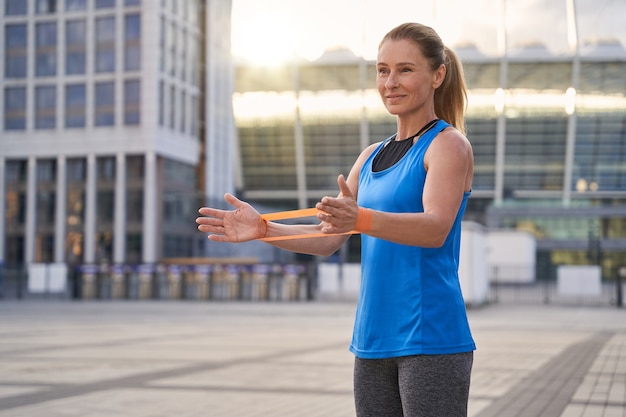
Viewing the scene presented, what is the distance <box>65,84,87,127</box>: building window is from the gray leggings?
58.4 meters

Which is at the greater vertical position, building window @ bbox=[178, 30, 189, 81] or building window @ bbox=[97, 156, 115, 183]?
building window @ bbox=[178, 30, 189, 81]

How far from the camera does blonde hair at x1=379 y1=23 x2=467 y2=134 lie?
2.87 m

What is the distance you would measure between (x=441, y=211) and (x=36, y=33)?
6086 centimetres

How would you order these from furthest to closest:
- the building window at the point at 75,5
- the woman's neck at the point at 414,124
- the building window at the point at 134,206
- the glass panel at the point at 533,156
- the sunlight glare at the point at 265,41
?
the glass panel at the point at 533,156, the sunlight glare at the point at 265,41, the building window at the point at 75,5, the building window at the point at 134,206, the woman's neck at the point at 414,124

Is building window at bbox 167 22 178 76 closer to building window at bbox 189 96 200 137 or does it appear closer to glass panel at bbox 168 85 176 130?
glass panel at bbox 168 85 176 130

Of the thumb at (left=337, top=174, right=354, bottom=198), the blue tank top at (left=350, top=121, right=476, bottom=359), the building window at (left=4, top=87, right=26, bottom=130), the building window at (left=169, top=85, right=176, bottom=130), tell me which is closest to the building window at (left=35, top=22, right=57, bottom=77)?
the building window at (left=4, top=87, right=26, bottom=130)

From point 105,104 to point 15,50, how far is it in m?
7.44

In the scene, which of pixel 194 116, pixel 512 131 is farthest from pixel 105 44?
pixel 512 131

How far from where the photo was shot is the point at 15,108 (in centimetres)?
6066

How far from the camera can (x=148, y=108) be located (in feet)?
188

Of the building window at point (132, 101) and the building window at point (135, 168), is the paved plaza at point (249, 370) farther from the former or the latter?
the building window at point (132, 101)

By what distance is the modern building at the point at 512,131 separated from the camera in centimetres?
7588

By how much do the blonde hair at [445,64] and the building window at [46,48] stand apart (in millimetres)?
59395

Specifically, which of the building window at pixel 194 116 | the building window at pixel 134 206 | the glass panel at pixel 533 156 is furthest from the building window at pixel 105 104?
the glass panel at pixel 533 156
